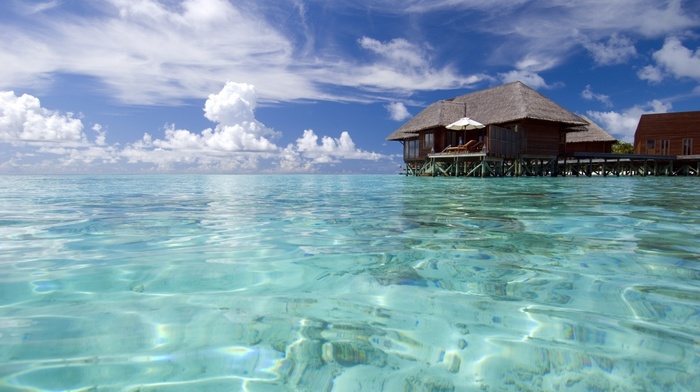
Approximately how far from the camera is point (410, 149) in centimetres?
2694

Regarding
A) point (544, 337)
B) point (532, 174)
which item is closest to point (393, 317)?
point (544, 337)

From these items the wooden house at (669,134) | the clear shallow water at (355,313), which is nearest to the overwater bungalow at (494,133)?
the wooden house at (669,134)

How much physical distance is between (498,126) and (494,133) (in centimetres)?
243

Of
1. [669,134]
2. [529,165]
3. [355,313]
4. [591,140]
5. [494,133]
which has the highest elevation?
[669,134]

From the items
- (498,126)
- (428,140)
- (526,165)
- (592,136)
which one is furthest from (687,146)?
(428,140)

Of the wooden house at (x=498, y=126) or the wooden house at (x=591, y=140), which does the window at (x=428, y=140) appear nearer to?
the wooden house at (x=498, y=126)

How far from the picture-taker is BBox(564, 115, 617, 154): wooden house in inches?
1199

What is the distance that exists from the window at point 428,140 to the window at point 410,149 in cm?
123

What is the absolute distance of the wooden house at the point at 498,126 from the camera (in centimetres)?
2042

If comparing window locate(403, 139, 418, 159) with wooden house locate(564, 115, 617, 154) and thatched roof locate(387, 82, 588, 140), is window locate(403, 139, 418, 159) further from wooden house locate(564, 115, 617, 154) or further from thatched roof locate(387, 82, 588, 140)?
wooden house locate(564, 115, 617, 154)

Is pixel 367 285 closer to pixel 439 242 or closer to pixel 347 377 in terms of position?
pixel 347 377

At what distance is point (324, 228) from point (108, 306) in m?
2.76

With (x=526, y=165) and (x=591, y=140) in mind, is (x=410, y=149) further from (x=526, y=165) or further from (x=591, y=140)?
(x=591, y=140)

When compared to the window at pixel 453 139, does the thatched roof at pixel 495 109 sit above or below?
above
